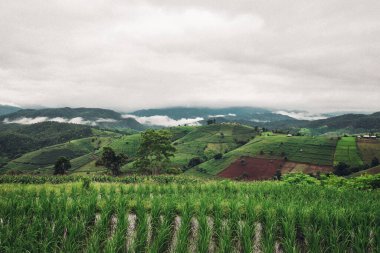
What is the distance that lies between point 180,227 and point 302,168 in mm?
167635

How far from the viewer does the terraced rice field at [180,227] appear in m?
8.91

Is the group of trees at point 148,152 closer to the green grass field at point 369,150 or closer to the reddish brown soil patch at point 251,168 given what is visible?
the reddish brown soil patch at point 251,168

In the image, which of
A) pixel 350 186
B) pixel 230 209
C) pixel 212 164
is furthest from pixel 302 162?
pixel 230 209

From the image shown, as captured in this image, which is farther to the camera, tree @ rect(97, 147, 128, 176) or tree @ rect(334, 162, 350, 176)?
tree @ rect(334, 162, 350, 176)

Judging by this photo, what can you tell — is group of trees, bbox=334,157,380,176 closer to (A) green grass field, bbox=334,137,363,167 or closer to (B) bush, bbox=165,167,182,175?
(A) green grass field, bbox=334,137,363,167

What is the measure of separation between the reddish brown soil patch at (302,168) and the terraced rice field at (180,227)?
15446cm

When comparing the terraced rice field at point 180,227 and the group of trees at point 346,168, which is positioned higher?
the terraced rice field at point 180,227

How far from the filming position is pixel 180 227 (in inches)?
375

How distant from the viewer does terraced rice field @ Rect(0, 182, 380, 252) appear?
29.2 feet

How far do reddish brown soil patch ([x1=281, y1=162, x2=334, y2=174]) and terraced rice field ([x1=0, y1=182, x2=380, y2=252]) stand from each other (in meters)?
154

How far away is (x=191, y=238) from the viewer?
10.2 m

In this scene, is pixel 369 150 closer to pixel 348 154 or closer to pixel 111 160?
pixel 348 154

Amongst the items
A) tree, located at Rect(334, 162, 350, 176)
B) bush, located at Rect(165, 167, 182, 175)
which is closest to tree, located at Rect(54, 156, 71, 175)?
bush, located at Rect(165, 167, 182, 175)

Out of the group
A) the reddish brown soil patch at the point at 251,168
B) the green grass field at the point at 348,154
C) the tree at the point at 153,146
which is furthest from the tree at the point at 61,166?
the green grass field at the point at 348,154
